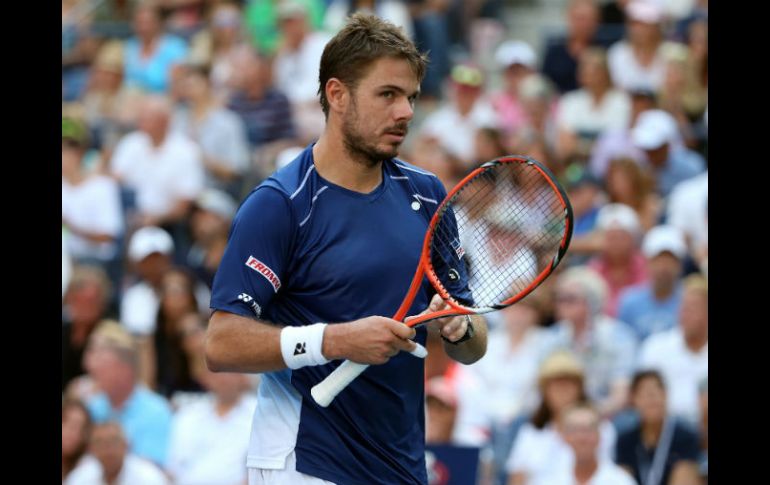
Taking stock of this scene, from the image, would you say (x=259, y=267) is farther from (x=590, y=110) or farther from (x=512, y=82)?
(x=512, y=82)

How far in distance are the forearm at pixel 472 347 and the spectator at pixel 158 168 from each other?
6481mm

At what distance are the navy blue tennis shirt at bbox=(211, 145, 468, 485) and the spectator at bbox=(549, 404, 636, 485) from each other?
11.4 feet

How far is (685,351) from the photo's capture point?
337 inches

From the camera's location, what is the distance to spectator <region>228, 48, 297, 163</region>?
11.8 metres

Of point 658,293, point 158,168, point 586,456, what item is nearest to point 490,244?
point 586,456

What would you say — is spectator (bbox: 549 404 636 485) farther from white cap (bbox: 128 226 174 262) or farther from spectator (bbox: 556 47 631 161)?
white cap (bbox: 128 226 174 262)

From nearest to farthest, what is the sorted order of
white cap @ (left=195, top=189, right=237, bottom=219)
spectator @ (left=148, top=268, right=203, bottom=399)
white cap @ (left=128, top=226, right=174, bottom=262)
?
spectator @ (left=148, top=268, right=203, bottom=399) → white cap @ (left=128, top=226, right=174, bottom=262) → white cap @ (left=195, top=189, right=237, bottom=219)

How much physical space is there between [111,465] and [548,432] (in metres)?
2.60

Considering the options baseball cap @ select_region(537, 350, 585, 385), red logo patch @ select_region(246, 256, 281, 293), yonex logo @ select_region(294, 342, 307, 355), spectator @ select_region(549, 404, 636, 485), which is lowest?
spectator @ select_region(549, 404, 636, 485)

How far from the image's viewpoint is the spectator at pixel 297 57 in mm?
12039

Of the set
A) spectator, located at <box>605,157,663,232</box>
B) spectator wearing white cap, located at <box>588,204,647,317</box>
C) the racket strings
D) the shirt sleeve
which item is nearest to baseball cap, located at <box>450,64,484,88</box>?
spectator, located at <box>605,157,663,232</box>

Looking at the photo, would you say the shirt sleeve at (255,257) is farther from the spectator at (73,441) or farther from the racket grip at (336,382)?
the spectator at (73,441)

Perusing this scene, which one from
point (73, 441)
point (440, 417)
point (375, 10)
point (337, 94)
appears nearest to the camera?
point (337, 94)

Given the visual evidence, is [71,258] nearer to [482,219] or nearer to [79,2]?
[79,2]
